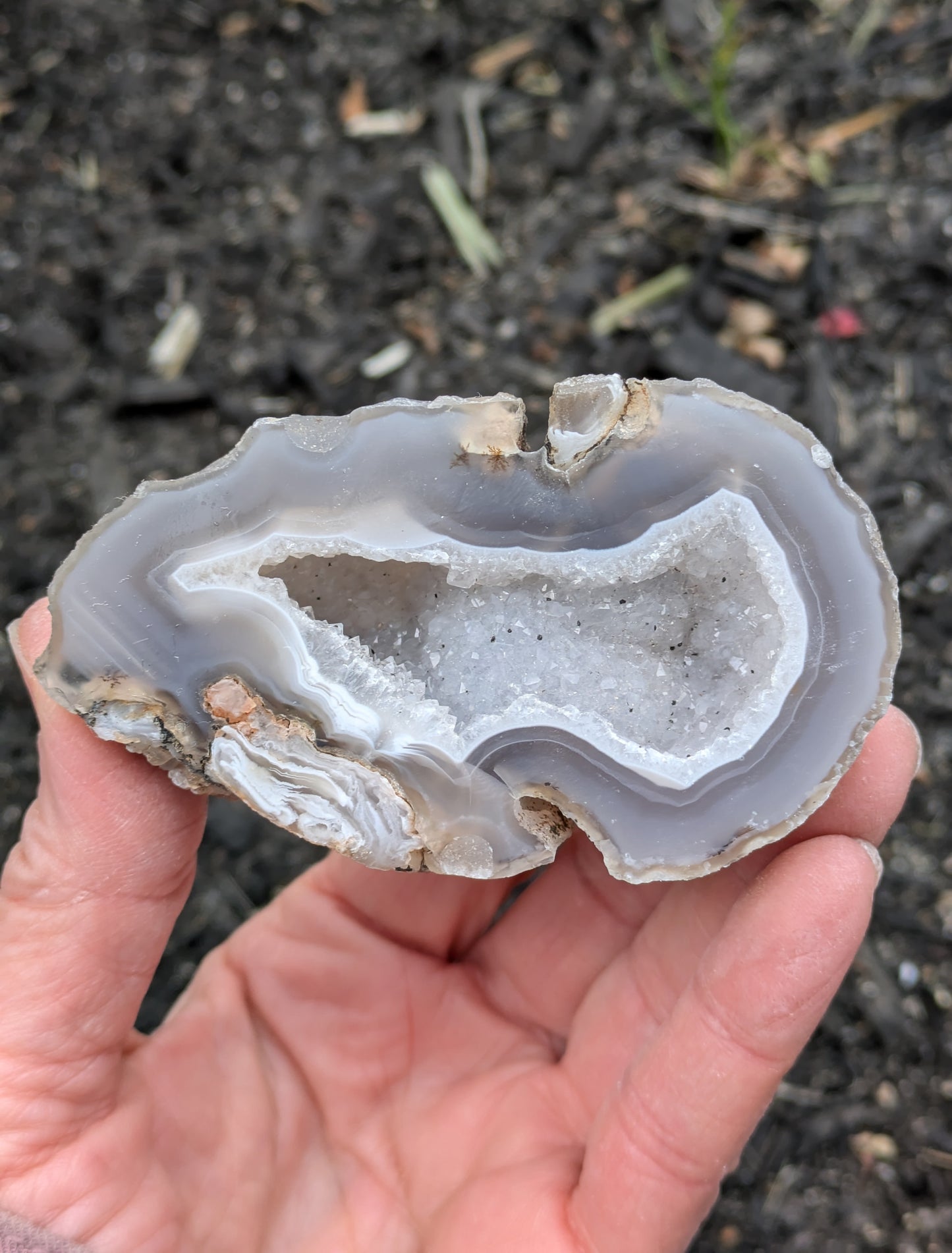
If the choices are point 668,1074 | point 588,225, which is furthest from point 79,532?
point 668,1074

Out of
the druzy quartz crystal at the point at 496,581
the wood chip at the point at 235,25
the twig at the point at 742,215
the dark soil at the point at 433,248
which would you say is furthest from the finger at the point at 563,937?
the wood chip at the point at 235,25

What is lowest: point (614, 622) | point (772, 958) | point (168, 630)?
point (772, 958)

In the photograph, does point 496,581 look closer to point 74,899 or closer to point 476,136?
point 74,899

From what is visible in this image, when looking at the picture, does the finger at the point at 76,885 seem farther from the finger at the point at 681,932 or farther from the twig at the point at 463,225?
the twig at the point at 463,225

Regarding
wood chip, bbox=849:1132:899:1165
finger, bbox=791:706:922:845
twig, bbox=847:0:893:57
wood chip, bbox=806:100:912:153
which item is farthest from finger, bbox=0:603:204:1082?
A: twig, bbox=847:0:893:57

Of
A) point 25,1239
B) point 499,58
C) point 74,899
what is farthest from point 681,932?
point 499,58

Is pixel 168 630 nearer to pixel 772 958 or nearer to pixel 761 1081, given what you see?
pixel 772 958

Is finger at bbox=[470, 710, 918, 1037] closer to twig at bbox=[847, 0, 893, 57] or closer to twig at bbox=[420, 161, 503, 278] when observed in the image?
twig at bbox=[420, 161, 503, 278]
